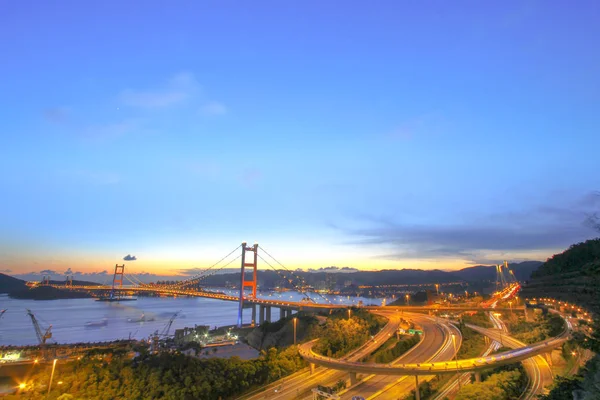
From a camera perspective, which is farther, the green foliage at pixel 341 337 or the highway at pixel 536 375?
the green foliage at pixel 341 337

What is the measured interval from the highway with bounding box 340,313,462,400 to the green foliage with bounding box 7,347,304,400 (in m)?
4.96

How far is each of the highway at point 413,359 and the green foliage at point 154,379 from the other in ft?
16.3

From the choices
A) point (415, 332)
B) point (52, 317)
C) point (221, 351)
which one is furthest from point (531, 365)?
point (52, 317)

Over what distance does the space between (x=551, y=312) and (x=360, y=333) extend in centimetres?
2070

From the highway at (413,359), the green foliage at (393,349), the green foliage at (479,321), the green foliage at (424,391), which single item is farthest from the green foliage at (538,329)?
the green foliage at (424,391)

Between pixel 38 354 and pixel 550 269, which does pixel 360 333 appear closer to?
pixel 38 354

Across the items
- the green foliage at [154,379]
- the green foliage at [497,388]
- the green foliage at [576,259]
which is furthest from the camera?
the green foliage at [576,259]

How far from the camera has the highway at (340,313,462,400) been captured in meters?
17.4

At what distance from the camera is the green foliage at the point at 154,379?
46.8ft

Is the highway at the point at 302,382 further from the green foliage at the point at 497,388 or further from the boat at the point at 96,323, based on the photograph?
the boat at the point at 96,323

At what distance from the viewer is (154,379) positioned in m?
14.8

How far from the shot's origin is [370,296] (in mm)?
126875

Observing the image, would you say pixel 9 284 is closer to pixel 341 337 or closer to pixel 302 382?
pixel 341 337

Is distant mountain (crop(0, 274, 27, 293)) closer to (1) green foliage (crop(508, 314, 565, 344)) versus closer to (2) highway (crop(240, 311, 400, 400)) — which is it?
(2) highway (crop(240, 311, 400, 400))
